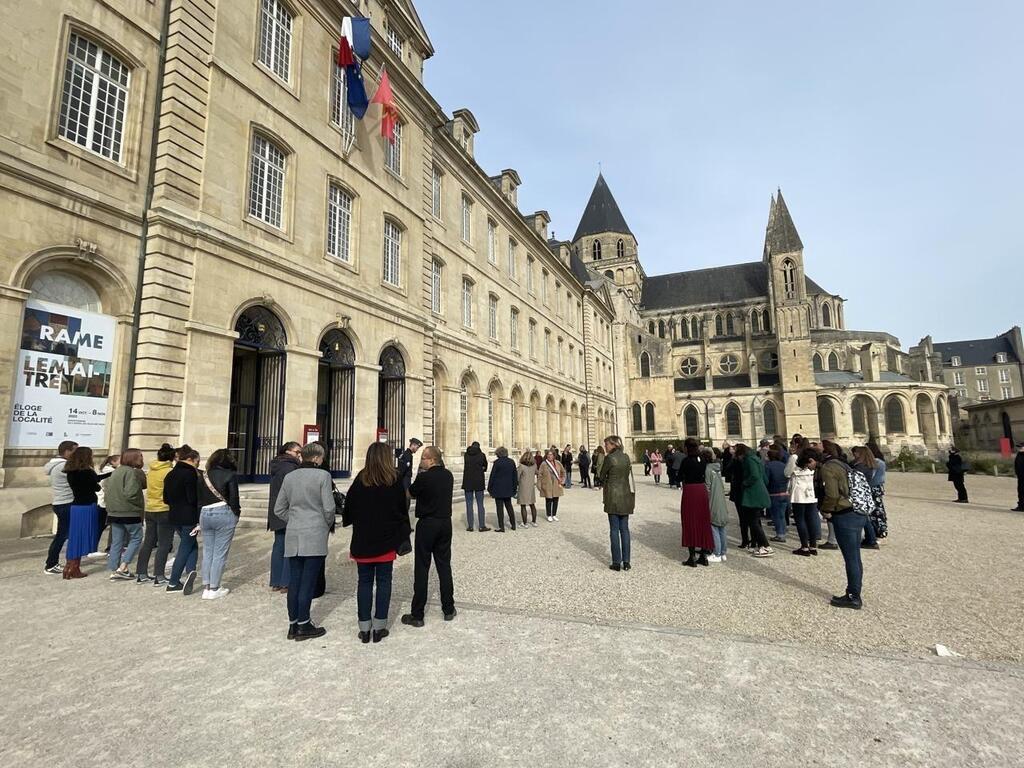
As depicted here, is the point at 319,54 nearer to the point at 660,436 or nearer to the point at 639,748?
the point at 639,748

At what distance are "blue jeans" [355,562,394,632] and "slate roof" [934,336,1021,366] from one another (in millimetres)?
94095

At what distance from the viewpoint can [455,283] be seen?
1986 centimetres

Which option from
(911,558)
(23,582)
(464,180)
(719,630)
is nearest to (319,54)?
(464,180)

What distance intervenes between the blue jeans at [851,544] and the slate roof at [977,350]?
9034cm

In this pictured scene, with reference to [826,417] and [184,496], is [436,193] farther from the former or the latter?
[826,417]

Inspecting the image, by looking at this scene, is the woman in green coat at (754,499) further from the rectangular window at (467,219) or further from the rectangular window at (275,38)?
the rectangular window at (467,219)

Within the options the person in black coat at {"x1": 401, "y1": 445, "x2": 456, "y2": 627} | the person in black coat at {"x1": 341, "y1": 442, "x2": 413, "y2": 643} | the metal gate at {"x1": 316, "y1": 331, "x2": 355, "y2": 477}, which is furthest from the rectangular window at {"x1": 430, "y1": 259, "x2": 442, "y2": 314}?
the person in black coat at {"x1": 341, "y1": 442, "x2": 413, "y2": 643}

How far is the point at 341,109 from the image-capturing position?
46.3 feet

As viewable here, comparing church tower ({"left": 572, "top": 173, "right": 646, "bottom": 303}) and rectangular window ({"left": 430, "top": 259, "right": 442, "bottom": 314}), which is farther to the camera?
church tower ({"left": 572, "top": 173, "right": 646, "bottom": 303})

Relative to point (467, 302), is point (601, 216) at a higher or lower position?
higher

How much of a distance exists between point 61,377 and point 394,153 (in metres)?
11.3

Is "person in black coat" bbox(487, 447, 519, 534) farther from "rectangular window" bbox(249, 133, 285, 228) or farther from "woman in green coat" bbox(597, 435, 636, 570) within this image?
"rectangular window" bbox(249, 133, 285, 228)

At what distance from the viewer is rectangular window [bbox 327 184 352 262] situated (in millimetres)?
13539

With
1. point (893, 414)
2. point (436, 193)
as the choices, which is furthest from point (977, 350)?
point (436, 193)
